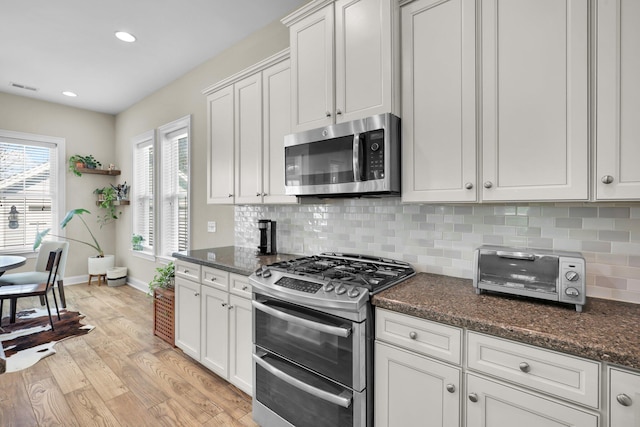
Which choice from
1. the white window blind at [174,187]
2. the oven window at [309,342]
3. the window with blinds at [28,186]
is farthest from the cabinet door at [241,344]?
the window with blinds at [28,186]

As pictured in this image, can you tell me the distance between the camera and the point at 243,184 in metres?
2.63

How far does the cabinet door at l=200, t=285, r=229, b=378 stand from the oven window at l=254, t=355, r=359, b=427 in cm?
49

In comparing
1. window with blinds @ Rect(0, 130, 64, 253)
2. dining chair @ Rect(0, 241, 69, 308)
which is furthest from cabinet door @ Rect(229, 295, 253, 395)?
window with blinds @ Rect(0, 130, 64, 253)

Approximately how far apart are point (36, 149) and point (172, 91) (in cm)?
263

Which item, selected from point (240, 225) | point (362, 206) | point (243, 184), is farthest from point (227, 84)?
point (362, 206)

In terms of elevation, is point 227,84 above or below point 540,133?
above

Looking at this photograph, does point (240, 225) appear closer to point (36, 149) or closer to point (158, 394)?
point (158, 394)

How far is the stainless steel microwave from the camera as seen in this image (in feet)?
5.43

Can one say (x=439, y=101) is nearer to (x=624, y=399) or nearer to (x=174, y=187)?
(x=624, y=399)

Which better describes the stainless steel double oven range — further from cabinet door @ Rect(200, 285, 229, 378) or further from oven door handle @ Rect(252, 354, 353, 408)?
cabinet door @ Rect(200, 285, 229, 378)

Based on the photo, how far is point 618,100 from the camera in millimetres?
1148

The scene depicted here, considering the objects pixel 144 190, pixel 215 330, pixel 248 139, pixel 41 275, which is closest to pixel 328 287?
pixel 215 330

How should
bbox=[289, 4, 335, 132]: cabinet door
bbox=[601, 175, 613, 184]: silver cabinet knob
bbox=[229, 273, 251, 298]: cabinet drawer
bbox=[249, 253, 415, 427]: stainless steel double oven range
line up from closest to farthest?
bbox=[601, 175, 613, 184]: silver cabinet knob < bbox=[249, 253, 415, 427]: stainless steel double oven range < bbox=[289, 4, 335, 132]: cabinet door < bbox=[229, 273, 251, 298]: cabinet drawer

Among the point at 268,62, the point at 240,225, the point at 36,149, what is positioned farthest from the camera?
the point at 36,149
